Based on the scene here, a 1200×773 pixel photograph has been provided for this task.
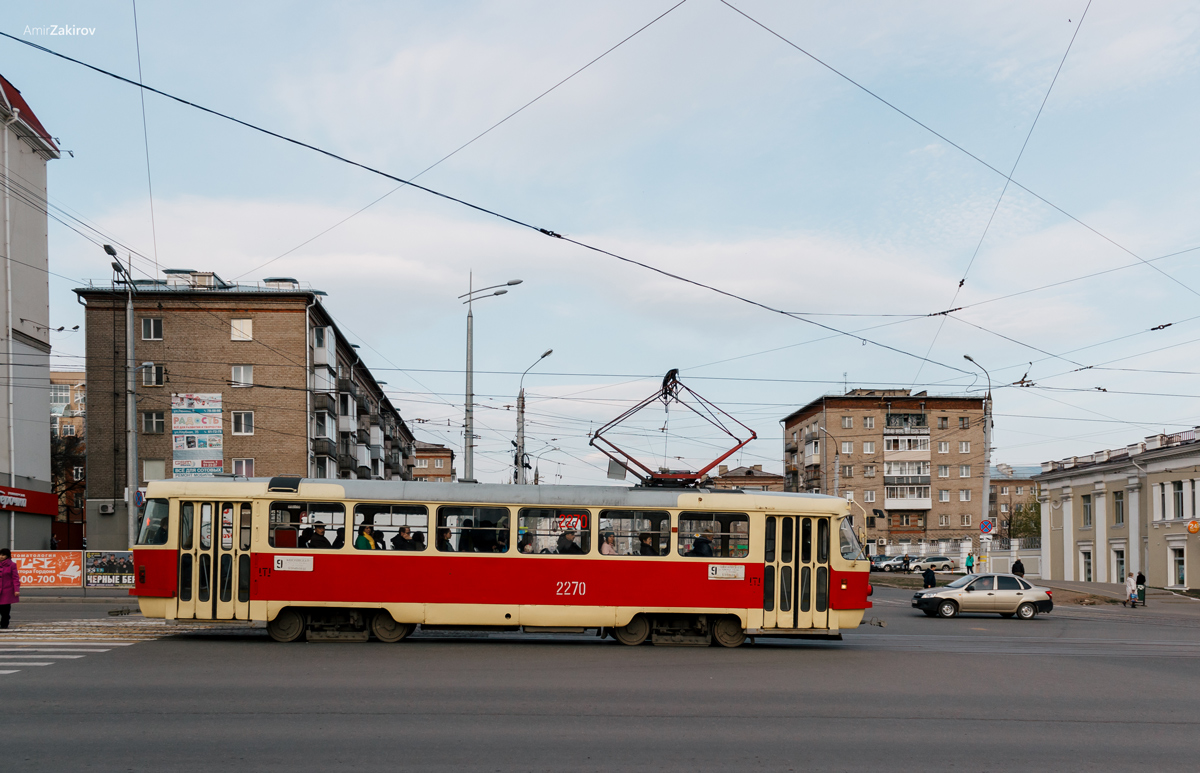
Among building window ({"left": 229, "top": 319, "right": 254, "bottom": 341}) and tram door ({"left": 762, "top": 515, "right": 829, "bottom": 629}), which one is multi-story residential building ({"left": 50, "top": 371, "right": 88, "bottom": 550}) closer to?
building window ({"left": 229, "top": 319, "right": 254, "bottom": 341})

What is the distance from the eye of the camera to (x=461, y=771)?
7527 mm

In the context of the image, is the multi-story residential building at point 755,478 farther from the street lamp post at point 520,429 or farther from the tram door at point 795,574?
the tram door at point 795,574

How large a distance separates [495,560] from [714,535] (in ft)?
12.0

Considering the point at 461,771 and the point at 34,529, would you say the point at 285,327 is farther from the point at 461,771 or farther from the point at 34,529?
the point at 461,771

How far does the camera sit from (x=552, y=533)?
16.7 m

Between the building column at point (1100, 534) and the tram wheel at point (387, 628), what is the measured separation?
48.8 metres

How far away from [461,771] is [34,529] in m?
45.0

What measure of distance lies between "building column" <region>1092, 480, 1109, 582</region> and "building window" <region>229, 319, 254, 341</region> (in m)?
45.8

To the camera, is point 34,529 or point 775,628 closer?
point 775,628

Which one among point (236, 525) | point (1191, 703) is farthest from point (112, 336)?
point (1191, 703)

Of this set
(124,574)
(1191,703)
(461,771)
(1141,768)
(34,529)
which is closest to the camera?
(461,771)

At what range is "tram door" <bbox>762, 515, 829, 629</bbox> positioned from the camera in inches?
657

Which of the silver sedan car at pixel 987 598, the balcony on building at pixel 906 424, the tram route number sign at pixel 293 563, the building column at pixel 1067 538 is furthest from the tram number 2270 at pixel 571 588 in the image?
→ the balcony on building at pixel 906 424

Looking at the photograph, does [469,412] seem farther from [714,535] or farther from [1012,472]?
[1012,472]
